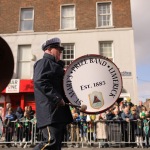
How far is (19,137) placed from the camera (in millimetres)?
10531

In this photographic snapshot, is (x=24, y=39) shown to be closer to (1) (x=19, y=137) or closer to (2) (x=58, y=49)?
(1) (x=19, y=137)

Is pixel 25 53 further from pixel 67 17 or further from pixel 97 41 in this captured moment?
pixel 97 41

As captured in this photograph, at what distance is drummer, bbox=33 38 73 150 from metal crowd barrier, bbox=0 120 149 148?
251 inches

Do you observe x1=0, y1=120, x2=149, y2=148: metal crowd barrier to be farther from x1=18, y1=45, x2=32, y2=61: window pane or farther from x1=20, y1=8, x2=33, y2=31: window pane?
x1=20, y1=8, x2=33, y2=31: window pane

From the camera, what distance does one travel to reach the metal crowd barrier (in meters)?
10.1

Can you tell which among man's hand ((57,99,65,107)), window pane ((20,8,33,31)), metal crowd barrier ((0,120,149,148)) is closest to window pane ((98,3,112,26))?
window pane ((20,8,33,31))

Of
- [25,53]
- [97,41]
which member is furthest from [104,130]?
[25,53]

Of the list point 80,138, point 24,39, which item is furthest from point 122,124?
point 24,39

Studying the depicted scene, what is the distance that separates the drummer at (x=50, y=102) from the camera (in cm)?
363

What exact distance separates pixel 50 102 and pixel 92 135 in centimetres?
703

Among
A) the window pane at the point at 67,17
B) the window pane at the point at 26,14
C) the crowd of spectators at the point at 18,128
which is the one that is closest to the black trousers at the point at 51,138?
the crowd of spectators at the point at 18,128

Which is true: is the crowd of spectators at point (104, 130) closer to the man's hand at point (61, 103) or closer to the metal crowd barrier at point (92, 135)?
the metal crowd barrier at point (92, 135)

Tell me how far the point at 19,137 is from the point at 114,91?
7256 mm

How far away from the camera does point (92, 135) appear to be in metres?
10.4
